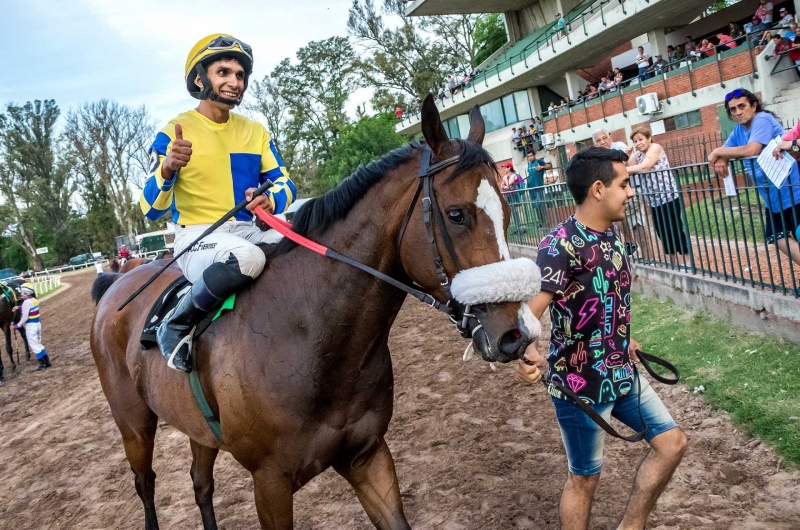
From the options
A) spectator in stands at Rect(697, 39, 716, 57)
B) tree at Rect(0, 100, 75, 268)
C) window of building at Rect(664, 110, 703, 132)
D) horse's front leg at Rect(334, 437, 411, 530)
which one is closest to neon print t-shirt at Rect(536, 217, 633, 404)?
horse's front leg at Rect(334, 437, 411, 530)

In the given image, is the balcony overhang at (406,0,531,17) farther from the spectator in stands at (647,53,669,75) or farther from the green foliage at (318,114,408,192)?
the spectator in stands at (647,53,669,75)

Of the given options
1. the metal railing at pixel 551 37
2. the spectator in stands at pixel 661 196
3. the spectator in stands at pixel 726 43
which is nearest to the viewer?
the spectator in stands at pixel 661 196

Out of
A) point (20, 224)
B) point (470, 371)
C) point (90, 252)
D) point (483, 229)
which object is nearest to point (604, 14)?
point (470, 371)

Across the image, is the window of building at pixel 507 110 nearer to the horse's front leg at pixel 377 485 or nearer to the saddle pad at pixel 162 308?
the saddle pad at pixel 162 308

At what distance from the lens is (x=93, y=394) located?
947cm

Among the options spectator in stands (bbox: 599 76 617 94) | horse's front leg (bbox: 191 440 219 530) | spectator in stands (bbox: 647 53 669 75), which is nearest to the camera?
horse's front leg (bbox: 191 440 219 530)

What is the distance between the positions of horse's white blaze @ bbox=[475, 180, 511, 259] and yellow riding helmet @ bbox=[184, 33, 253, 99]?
1.71 meters

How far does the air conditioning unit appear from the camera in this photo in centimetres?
2103

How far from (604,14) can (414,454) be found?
23.9 meters

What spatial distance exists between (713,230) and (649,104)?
1618cm

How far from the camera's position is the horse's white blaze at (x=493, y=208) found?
233cm

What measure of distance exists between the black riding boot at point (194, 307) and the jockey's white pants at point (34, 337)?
36.7 ft

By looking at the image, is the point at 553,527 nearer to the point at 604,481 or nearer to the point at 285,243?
the point at 604,481

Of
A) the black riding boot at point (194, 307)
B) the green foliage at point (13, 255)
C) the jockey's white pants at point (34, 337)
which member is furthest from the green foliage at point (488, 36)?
the black riding boot at point (194, 307)
